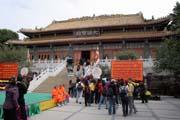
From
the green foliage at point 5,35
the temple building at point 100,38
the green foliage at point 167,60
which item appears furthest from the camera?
the green foliage at point 5,35

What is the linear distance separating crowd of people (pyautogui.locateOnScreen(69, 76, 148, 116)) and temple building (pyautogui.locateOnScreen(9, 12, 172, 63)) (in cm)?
1424

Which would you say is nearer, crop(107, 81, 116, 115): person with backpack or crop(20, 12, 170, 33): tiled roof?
crop(107, 81, 116, 115): person with backpack

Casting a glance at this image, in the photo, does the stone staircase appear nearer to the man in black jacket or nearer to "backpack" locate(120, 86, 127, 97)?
"backpack" locate(120, 86, 127, 97)

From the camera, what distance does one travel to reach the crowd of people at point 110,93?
11102 mm

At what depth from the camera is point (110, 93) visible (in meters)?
11.2

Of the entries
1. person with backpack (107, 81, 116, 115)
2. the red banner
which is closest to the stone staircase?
the red banner

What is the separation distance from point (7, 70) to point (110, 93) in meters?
14.2

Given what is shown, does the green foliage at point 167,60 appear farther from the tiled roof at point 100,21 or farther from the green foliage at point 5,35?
the green foliage at point 5,35

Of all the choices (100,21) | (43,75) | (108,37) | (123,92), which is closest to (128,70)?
(123,92)

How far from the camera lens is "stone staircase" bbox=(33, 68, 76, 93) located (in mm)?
21605

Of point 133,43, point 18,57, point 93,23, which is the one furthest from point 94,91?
point 93,23

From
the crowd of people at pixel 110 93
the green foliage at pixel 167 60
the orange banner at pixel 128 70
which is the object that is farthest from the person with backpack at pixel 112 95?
the green foliage at pixel 167 60

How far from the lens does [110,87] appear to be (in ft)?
37.0

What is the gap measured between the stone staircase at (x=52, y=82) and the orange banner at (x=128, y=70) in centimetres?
515
